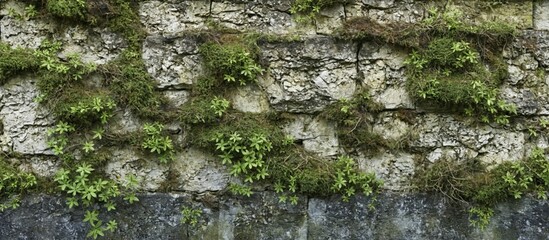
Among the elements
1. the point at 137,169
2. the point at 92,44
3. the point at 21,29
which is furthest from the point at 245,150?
the point at 21,29

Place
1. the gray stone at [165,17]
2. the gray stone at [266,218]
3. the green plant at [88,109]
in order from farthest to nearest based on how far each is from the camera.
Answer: the gray stone at [165,17] < the gray stone at [266,218] < the green plant at [88,109]

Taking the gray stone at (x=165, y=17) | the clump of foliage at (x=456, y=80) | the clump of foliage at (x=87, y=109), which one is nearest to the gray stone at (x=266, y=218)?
the clump of foliage at (x=87, y=109)

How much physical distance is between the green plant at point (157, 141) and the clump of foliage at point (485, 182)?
1.69 metres

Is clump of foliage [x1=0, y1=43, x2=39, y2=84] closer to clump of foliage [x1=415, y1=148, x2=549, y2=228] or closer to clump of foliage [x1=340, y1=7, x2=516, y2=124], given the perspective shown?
clump of foliage [x1=340, y1=7, x2=516, y2=124]

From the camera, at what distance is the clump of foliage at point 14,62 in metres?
3.14

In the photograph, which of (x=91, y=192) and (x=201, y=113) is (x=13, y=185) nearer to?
(x=91, y=192)

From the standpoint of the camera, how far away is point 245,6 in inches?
130

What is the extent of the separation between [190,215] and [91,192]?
653 mm

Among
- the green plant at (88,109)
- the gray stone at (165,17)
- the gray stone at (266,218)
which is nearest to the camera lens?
the green plant at (88,109)

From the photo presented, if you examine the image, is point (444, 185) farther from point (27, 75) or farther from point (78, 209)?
point (27, 75)

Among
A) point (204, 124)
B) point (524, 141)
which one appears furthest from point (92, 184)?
point (524, 141)

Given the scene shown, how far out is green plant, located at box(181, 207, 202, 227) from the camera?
10.5ft

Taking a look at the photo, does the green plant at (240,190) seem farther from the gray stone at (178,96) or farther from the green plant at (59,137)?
the green plant at (59,137)

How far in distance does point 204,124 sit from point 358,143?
1.05m
